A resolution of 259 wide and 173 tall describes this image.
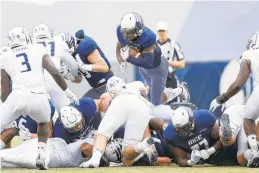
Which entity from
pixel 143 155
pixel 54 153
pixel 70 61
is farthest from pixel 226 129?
pixel 70 61

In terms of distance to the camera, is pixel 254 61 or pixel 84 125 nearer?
pixel 254 61

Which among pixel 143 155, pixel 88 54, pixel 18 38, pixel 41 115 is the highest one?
pixel 18 38

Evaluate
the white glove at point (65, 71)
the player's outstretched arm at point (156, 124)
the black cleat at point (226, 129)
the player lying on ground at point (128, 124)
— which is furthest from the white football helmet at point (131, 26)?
the black cleat at point (226, 129)

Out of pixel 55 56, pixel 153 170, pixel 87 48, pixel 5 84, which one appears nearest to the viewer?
pixel 153 170

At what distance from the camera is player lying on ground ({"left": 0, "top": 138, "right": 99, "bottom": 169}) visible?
5.30m

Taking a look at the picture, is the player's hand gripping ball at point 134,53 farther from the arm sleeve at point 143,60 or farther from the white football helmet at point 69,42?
the white football helmet at point 69,42

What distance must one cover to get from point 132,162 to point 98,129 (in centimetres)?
37

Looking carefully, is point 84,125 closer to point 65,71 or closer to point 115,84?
point 115,84

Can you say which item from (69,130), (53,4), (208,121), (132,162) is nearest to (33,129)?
(69,130)

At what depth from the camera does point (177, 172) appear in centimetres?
486

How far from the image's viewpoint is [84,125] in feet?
18.3

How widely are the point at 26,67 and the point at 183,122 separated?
1.18m

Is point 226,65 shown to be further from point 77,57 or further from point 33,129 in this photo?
point 33,129

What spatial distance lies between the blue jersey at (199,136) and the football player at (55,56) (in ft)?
4.49
